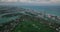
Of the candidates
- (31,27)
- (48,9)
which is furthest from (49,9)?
(31,27)

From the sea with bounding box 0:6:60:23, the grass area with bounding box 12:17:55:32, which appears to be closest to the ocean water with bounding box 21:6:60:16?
the sea with bounding box 0:6:60:23

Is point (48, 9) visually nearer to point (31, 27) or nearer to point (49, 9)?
point (49, 9)

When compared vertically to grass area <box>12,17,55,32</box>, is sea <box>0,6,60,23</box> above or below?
above

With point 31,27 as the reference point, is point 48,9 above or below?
above

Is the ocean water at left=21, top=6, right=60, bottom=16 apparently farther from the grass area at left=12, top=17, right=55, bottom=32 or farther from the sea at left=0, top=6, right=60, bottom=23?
the grass area at left=12, top=17, right=55, bottom=32

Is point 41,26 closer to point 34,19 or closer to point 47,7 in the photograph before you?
point 34,19

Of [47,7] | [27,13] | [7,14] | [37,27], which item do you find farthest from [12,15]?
[47,7]

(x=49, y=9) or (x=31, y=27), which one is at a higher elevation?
(x=49, y=9)

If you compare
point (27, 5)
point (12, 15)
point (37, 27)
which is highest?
point (27, 5)

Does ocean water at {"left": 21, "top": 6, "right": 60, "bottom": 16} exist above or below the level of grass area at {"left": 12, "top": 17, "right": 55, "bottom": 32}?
above
